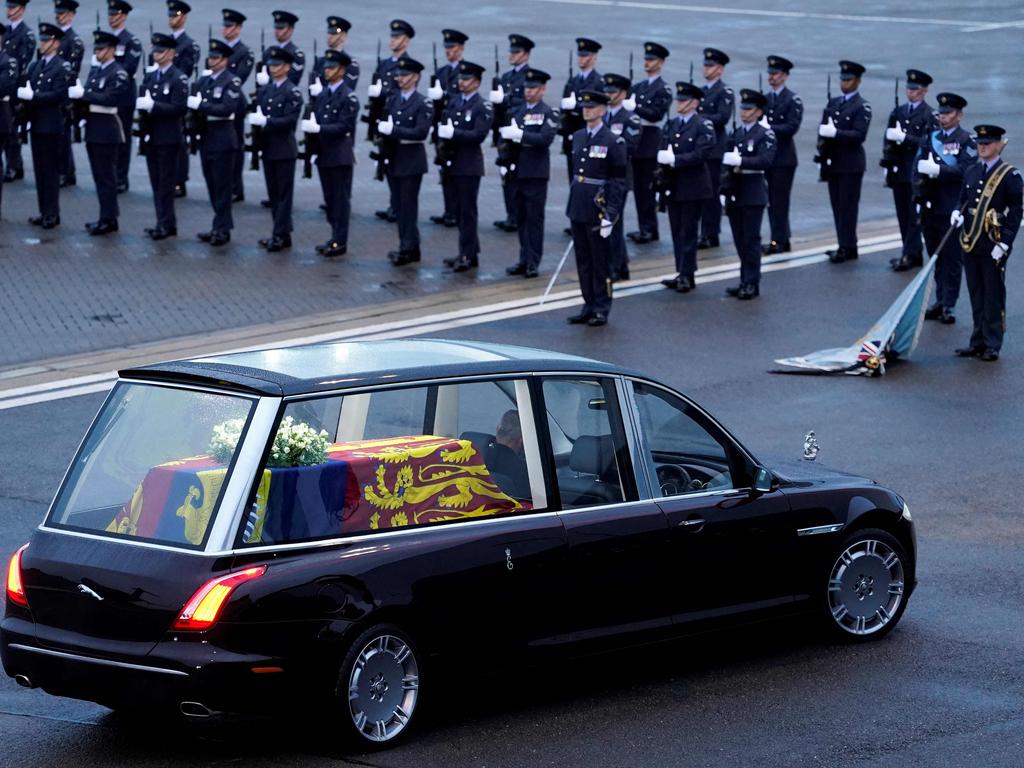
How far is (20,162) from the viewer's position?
23.9 metres

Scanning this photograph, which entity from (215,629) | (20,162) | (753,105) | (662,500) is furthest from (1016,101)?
(215,629)

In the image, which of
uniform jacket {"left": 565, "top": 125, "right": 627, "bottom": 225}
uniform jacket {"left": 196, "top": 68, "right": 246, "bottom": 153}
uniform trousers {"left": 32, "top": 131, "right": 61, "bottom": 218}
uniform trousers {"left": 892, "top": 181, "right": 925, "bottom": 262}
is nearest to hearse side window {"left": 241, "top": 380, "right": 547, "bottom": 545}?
uniform jacket {"left": 565, "top": 125, "right": 627, "bottom": 225}

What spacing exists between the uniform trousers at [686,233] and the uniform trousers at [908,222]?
7.57 feet

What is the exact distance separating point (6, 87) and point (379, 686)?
606 inches

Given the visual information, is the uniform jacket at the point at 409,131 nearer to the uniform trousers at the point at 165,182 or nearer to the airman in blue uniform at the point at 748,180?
the uniform trousers at the point at 165,182

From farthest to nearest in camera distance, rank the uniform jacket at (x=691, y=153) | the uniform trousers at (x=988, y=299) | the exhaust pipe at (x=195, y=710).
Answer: the uniform jacket at (x=691, y=153)
the uniform trousers at (x=988, y=299)
the exhaust pipe at (x=195, y=710)

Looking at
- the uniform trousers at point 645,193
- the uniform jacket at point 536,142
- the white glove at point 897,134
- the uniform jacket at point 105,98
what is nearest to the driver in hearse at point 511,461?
the uniform jacket at point 536,142

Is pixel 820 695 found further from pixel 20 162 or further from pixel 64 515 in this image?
pixel 20 162

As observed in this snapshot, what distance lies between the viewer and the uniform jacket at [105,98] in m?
20.4

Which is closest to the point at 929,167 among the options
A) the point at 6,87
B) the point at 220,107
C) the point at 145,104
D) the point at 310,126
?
the point at 310,126

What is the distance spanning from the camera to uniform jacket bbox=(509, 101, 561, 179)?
61.9 feet

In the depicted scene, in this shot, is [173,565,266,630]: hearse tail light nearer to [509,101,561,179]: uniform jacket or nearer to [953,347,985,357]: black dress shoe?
[953,347,985,357]: black dress shoe

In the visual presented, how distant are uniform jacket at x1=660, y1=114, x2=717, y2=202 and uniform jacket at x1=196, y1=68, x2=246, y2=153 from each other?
4888mm

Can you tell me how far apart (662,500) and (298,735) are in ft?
6.14
